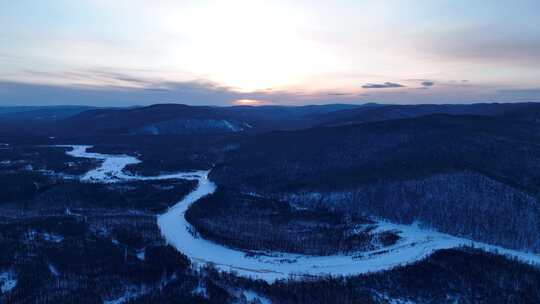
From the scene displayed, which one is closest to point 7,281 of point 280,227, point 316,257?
point 316,257

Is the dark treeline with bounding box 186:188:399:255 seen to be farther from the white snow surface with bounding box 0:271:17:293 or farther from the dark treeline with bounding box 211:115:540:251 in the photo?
the white snow surface with bounding box 0:271:17:293

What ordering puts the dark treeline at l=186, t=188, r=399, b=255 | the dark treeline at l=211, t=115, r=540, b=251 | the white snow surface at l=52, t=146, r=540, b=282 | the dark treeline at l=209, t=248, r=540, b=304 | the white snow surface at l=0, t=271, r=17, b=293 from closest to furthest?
1. the dark treeline at l=209, t=248, r=540, b=304
2. the white snow surface at l=0, t=271, r=17, b=293
3. the white snow surface at l=52, t=146, r=540, b=282
4. the dark treeline at l=186, t=188, r=399, b=255
5. the dark treeline at l=211, t=115, r=540, b=251

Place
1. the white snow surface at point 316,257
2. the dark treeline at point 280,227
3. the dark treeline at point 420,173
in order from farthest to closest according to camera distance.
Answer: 1. the dark treeline at point 420,173
2. the dark treeline at point 280,227
3. the white snow surface at point 316,257

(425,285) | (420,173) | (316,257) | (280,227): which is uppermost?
(420,173)

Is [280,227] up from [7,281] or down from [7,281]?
up

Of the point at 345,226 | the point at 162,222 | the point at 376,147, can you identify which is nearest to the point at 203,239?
the point at 162,222

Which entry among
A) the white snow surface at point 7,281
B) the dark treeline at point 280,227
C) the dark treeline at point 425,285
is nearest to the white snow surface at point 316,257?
the dark treeline at point 280,227

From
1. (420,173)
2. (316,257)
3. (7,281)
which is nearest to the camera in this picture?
(7,281)

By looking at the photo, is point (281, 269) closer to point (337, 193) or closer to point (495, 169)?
point (337, 193)

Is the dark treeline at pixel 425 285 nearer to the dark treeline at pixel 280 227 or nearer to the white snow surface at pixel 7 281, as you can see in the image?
the dark treeline at pixel 280 227

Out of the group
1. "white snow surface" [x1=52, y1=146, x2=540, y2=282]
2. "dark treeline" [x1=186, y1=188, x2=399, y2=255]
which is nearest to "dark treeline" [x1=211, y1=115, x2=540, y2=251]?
"white snow surface" [x1=52, y1=146, x2=540, y2=282]

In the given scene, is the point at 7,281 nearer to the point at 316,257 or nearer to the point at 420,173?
the point at 316,257
